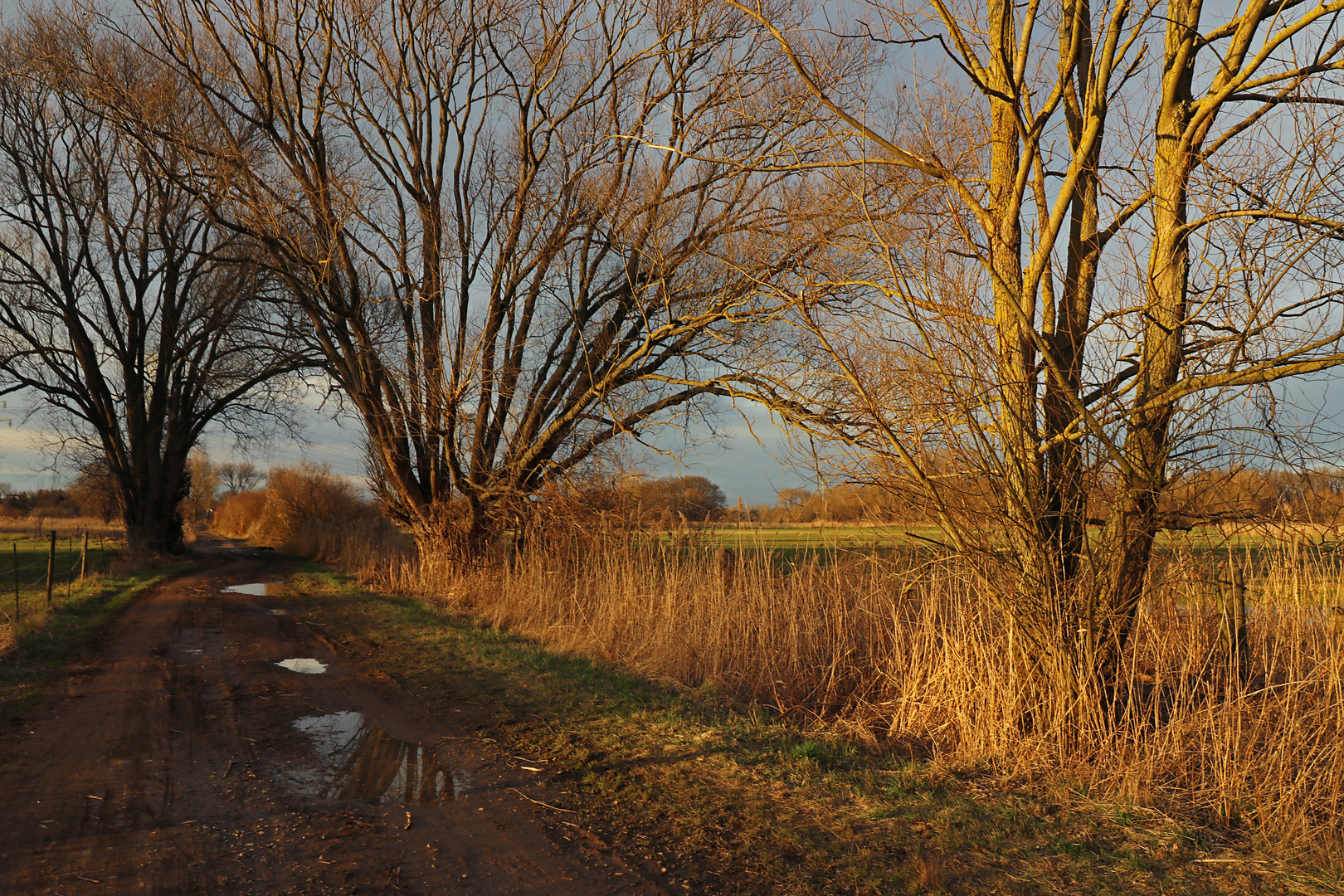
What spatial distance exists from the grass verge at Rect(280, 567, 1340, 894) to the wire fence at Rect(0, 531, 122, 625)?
897 cm

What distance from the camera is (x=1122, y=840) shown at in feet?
12.5

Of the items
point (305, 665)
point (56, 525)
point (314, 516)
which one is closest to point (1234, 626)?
point (305, 665)

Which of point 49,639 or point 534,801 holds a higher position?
point 49,639

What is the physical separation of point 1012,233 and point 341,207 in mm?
12109

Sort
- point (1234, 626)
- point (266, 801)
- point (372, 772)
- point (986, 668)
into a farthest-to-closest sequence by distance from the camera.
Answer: point (986, 668)
point (372, 772)
point (1234, 626)
point (266, 801)

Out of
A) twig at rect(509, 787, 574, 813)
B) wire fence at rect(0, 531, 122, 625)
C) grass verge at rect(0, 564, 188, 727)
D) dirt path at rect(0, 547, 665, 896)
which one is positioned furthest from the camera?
wire fence at rect(0, 531, 122, 625)

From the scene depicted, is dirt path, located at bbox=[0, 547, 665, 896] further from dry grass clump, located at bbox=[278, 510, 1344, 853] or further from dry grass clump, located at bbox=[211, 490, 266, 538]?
dry grass clump, located at bbox=[211, 490, 266, 538]

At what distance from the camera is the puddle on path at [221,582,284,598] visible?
640 inches

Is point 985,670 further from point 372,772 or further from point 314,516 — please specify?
point 314,516

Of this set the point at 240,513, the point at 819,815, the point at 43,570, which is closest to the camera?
the point at 819,815

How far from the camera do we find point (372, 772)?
4918 millimetres

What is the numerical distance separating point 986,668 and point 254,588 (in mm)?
16829

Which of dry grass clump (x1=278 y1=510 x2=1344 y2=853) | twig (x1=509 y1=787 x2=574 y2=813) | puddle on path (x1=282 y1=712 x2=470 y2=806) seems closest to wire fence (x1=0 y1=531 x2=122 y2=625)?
puddle on path (x1=282 y1=712 x2=470 y2=806)

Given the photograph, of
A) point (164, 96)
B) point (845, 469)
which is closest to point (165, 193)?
point (164, 96)
